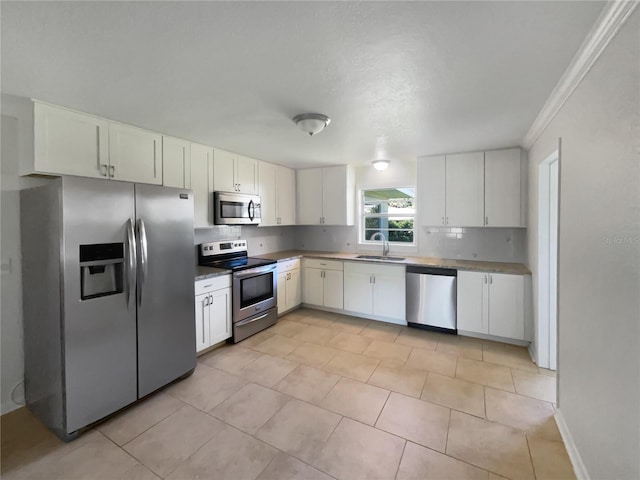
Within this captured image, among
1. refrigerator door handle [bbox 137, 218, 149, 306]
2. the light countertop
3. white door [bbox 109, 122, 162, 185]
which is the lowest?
the light countertop

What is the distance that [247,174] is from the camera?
3.90 metres

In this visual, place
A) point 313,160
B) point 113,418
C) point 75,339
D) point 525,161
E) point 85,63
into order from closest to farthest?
point 85,63, point 75,339, point 113,418, point 525,161, point 313,160

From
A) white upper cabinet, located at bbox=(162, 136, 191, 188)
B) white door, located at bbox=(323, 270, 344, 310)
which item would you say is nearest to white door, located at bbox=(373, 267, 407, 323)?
white door, located at bbox=(323, 270, 344, 310)

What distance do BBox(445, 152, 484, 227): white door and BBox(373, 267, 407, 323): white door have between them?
1058mm

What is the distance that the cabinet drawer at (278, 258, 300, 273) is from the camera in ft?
13.5

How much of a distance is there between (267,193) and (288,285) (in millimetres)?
1468

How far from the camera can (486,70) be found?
167cm

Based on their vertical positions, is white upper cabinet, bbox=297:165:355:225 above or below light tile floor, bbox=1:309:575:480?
above

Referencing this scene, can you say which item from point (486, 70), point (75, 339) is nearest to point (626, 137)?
point (486, 70)

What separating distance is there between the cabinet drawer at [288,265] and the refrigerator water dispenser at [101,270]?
2.16 m

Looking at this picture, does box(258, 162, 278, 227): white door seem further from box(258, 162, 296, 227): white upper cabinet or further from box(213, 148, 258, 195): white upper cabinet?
box(213, 148, 258, 195): white upper cabinet

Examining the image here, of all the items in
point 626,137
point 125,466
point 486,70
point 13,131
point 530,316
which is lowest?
point 125,466

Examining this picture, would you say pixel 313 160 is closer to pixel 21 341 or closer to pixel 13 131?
pixel 13 131

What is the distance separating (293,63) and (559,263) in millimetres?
2220
